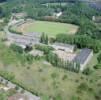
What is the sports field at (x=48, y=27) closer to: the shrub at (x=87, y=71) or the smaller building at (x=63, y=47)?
the smaller building at (x=63, y=47)

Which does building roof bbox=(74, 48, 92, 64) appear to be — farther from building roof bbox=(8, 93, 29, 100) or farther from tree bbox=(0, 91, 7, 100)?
tree bbox=(0, 91, 7, 100)

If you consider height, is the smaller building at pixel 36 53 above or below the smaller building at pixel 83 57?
below

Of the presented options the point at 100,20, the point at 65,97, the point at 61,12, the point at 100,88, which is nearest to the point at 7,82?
the point at 65,97

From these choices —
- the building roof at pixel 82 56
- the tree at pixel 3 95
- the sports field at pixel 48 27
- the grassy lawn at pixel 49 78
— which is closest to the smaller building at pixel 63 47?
the building roof at pixel 82 56

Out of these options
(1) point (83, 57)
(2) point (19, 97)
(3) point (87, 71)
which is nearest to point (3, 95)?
(2) point (19, 97)

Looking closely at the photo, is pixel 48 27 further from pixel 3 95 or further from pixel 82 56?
pixel 3 95

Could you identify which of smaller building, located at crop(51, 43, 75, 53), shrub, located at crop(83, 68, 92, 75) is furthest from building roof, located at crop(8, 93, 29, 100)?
smaller building, located at crop(51, 43, 75, 53)

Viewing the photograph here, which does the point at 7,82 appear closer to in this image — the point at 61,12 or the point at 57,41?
the point at 57,41
